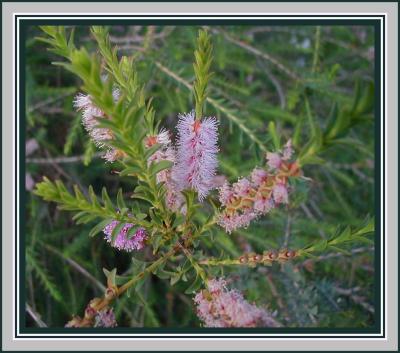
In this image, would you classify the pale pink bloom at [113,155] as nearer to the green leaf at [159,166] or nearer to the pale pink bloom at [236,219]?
the green leaf at [159,166]

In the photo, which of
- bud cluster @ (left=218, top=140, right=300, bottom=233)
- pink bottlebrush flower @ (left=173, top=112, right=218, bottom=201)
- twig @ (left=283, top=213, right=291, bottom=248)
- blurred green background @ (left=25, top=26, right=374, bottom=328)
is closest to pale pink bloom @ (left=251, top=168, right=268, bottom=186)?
bud cluster @ (left=218, top=140, right=300, bottom=233)

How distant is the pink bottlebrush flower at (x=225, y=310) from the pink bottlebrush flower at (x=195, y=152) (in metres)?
0.18

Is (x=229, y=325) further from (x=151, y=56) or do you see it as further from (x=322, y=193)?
(x=322, y=193)

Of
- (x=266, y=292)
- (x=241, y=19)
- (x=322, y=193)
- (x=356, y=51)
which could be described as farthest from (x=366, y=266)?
(x=241, y=19)

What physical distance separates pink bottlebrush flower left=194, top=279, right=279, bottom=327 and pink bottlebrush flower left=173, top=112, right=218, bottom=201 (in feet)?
0.60

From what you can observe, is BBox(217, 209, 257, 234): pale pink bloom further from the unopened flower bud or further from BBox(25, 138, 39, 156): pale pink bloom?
BBox(25, 138, 39, 156): pale pink bloom

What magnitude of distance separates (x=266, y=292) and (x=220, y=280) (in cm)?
101

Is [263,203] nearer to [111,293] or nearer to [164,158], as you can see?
[164,158]

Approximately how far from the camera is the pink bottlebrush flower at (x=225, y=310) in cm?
77

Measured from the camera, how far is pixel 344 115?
21.5 inches

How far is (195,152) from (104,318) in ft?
1.10

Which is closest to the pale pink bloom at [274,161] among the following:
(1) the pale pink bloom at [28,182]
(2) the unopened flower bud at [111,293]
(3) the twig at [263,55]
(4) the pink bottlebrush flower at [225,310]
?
(4) the pink bottlebrush flower at [225,310]

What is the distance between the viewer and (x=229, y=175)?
1853 millimetres

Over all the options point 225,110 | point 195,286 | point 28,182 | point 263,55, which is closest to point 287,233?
point 225,110
